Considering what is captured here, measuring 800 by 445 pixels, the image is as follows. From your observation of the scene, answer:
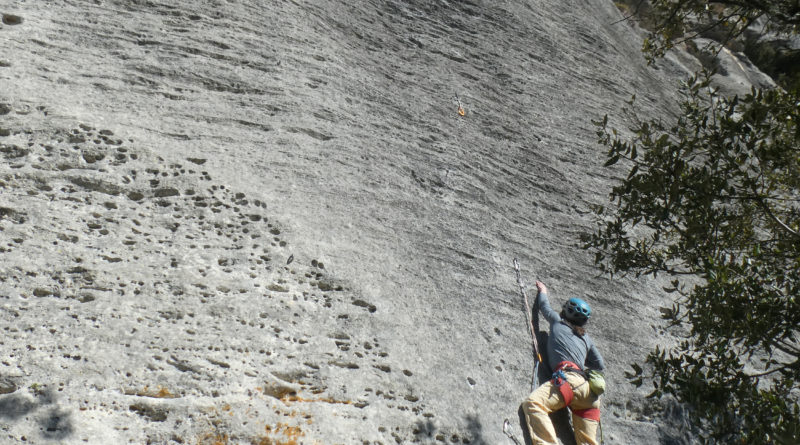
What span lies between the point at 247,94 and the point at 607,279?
4.93 meters

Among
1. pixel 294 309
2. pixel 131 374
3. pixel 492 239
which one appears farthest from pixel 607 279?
pixel 131 374

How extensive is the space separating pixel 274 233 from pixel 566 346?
10.3ft

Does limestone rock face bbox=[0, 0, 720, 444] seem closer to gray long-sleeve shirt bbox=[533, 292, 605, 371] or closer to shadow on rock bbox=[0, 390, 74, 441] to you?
shadow on rock bbox=[0, 390, 74, 441]

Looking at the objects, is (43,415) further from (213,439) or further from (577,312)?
(577,312)

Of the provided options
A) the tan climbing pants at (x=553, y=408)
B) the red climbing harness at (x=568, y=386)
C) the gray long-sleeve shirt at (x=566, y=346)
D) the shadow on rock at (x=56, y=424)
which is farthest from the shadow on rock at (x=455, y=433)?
the shadow on rock at (x=56, y=424)

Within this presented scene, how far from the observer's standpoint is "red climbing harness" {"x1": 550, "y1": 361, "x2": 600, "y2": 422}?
19.0 ft

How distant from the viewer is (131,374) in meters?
4.42

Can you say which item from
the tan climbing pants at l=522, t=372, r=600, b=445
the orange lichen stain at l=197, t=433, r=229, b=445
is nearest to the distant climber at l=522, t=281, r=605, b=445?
the tan climbing pants at l=522, t=372, r=600, b=445

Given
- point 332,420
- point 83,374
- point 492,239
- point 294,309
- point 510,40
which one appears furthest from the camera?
point 510,40

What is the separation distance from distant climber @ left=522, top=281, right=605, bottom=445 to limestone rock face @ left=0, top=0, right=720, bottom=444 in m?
0.24

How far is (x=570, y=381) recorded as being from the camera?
588 cm

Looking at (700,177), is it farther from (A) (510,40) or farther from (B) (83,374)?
(A) (510,40)

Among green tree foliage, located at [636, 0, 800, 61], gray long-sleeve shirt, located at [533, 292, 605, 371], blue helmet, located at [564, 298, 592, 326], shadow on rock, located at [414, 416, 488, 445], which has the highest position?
green tree foliage, located at [636, 0, 800, 61]

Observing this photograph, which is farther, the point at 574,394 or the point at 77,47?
the point at 77,47
